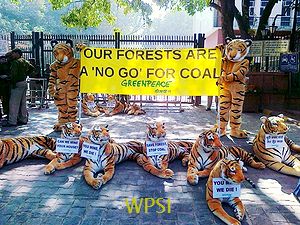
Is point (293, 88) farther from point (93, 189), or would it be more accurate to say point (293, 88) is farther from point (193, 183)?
point (93, 189)

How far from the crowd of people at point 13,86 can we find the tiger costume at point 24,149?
252 centimetres

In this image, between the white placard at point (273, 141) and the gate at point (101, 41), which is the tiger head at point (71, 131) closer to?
the white placard at point (273, 141)

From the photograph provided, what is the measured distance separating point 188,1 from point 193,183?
1064 centimetres

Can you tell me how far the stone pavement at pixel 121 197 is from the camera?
11.8ft

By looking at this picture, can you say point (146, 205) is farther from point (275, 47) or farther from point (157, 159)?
point (275, 47)

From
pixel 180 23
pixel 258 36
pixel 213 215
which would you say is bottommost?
pixel 213 215

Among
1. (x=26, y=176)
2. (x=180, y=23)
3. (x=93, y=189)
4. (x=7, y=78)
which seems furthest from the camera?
(x=180, y=23)

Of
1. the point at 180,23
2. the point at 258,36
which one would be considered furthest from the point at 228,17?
the point at 180,23

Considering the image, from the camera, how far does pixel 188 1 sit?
13.4 m

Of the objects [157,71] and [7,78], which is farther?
[7,78]

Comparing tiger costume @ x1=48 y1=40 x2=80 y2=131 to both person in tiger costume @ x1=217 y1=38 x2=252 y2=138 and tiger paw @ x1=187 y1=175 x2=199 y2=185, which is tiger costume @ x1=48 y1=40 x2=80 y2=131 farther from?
tiger paw @ x1=187 y1=175 x2=199 y2=185

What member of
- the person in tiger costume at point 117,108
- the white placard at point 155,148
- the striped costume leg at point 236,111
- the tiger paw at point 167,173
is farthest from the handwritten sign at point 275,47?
the tiger paw at point 167,173

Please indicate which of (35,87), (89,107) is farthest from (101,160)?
(35,87)

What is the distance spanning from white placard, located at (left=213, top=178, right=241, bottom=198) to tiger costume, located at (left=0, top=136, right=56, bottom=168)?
8.84 feet
